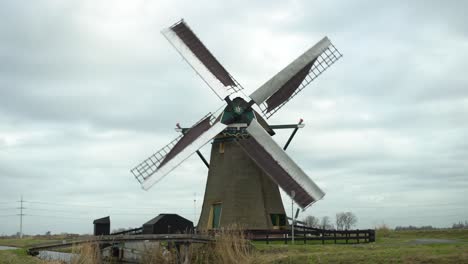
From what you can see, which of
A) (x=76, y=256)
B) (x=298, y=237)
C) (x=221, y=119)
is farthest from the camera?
(x=221, y=119)

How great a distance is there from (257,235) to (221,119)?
5198mm

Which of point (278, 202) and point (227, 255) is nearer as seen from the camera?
point (227, 255)

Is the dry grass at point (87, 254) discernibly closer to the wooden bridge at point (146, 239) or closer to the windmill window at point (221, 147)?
the wooden bridge at point (146, 239)

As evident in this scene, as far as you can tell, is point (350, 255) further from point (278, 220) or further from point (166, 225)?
point (166, 225)

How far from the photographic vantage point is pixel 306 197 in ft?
70.2

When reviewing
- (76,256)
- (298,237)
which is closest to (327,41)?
(298,237)

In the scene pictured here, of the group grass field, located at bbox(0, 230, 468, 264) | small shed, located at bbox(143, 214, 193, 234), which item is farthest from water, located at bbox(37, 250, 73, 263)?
small shed, located at bbox(143, 214, 193, 234)

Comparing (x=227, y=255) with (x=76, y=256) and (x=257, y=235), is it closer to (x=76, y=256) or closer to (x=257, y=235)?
(x=257, y=235)

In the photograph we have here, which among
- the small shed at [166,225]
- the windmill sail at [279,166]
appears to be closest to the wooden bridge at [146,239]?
the windmill sail at [279,166]

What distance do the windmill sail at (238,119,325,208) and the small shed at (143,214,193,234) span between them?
4656mm

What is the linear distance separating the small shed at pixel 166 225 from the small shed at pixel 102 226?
2520 millimetres

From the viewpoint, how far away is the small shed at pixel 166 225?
24.4 metres

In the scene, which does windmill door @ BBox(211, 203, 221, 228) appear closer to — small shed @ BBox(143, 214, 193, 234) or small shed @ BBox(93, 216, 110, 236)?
small shed @ BBox(143, 214, 193, 234)

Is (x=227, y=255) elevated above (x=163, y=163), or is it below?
below
